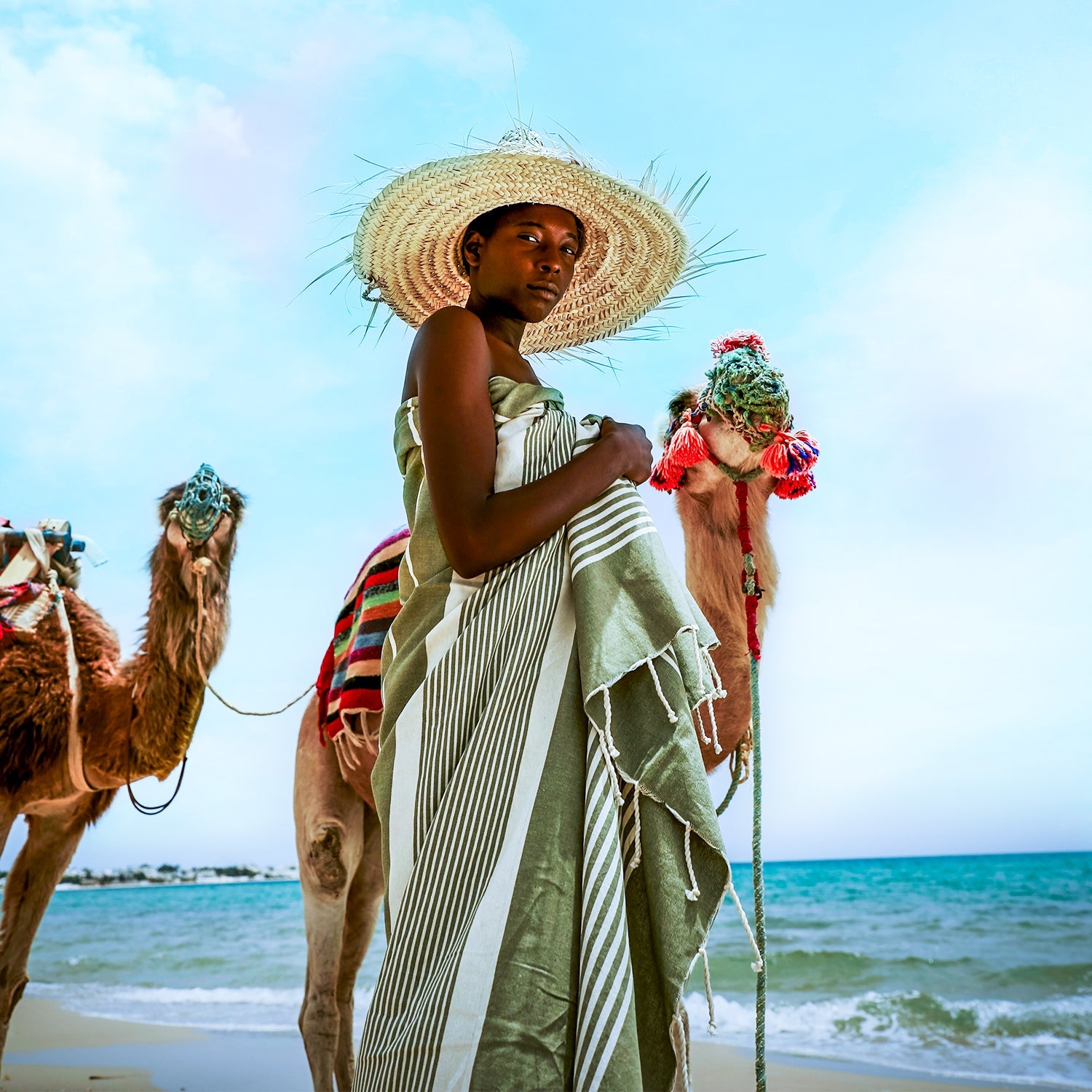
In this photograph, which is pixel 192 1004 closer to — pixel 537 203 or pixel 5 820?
pixel 5 820

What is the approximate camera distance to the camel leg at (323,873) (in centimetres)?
418

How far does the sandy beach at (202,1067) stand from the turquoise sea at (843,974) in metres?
0.73

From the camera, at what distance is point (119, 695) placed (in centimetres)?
548

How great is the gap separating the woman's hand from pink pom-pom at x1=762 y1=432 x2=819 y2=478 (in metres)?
1.40

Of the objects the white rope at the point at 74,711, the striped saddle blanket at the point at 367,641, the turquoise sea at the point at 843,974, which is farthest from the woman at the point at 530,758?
the turquoise sea at the point at 843,974

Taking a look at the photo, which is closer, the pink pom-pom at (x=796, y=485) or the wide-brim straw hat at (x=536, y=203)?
the wide-brim straw hat at (x=536, y=203)

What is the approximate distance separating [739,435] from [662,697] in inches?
73.0

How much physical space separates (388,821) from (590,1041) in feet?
1.82

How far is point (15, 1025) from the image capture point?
10.2 meters

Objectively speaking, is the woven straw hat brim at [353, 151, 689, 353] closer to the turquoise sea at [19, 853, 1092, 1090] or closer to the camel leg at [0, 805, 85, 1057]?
the camel leg at [0, 805, 85, 1057]

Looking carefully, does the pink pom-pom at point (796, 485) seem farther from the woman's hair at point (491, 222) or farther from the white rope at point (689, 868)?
the white rope at point (689, 868)

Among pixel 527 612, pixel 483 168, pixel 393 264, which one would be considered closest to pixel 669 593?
pixel 527 612

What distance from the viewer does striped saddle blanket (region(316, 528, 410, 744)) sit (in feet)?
12.5

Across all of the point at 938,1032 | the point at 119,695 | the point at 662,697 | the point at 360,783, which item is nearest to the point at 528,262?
the point at 662,697
